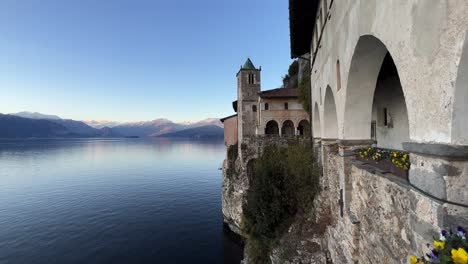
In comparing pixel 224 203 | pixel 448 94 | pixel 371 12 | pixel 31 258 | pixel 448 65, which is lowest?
pixel 31 258

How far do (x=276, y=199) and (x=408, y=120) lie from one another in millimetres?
15061

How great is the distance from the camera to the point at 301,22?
14273 mm

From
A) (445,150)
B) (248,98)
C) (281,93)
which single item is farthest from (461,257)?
(248,98)

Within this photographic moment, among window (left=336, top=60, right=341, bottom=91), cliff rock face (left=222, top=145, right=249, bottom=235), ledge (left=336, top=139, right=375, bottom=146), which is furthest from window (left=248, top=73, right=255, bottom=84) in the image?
ledge (left=336, top=139, right=375, bottom=146)

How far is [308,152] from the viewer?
18828mm

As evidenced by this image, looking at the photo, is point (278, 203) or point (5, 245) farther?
point (5, 245)

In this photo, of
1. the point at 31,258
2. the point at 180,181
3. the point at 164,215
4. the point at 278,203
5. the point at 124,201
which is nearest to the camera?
the point at 278,203

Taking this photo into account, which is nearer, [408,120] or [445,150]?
[445,150]

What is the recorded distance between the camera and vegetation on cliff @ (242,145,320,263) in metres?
17.7

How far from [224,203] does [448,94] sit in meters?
30.6

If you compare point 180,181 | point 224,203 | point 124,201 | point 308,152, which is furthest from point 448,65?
point 180,181

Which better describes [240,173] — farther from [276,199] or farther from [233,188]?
[276,199]

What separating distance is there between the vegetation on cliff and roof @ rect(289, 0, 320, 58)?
29.6ft

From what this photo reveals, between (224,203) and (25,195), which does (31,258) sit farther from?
(25,195)
